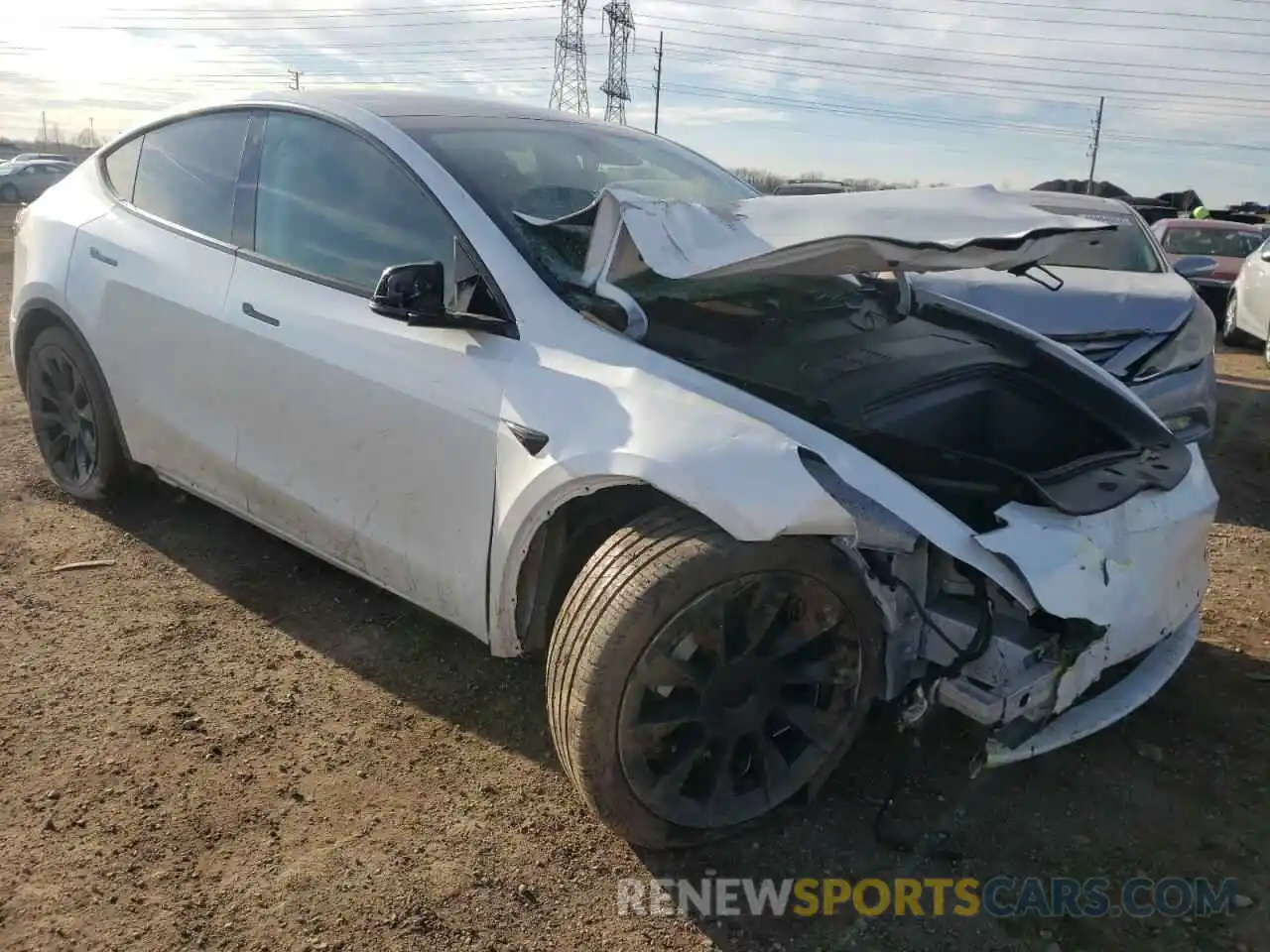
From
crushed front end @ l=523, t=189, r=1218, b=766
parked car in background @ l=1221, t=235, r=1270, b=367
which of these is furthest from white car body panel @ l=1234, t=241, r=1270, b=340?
crushed front end @ l=523, t=189, r=1218, b=766

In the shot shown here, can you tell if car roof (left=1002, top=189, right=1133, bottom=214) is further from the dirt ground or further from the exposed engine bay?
the dirt ground

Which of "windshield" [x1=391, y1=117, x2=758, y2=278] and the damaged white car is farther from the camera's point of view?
"windshield" [x1=391, y1=117, x2=758, y2=278]

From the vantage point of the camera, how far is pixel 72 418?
417cm

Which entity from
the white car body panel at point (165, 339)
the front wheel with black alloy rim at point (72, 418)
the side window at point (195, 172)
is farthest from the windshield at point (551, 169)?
the front wheel with black alloy rim at point (72, 418)

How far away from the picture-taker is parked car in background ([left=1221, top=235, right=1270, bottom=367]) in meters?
9.93

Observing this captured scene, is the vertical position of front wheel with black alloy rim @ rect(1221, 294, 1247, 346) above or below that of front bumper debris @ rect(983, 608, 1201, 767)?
below

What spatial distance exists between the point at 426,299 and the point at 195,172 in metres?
1.55

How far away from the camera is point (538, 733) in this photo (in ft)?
9.53

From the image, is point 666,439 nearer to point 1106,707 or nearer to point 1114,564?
point 1114,564

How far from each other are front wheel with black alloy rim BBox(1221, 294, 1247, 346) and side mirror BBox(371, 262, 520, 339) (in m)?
10.7

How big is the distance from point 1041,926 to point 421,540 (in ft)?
5.80

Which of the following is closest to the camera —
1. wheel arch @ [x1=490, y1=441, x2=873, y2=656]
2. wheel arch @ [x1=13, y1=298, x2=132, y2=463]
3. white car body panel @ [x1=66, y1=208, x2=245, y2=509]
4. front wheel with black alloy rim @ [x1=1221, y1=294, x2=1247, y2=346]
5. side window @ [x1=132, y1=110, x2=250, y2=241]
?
wheel arch @ [x1=490, y1=441, x2=873, y2=656]

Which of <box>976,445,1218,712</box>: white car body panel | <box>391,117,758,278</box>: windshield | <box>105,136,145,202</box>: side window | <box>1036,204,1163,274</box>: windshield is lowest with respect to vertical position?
<box>976,445,1218,712</box>: white car body panel

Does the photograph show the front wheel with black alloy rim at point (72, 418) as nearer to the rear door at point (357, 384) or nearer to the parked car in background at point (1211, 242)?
the rear door at point (357, 384)
